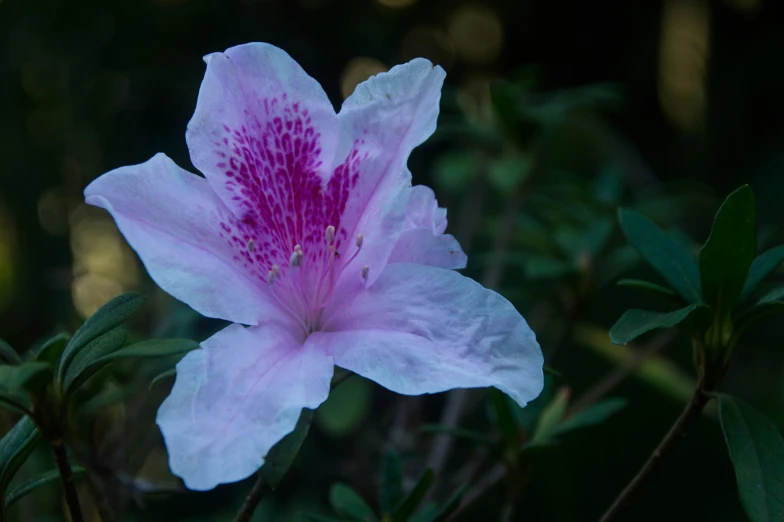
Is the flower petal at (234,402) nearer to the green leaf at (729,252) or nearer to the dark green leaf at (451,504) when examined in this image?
the dark green leaf at (451,504)

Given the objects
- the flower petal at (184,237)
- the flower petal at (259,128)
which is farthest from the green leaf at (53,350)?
the flower petal at (259,128)

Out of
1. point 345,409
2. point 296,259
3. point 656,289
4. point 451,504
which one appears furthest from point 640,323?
point 345,409

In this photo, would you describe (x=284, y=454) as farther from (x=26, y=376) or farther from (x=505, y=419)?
(x=505, y=419)

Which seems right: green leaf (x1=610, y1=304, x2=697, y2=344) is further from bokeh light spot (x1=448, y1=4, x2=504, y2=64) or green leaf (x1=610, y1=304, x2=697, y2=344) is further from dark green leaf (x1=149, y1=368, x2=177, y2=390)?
bokeh light spot (x1=448, y1=4, x2=504, y2=64)

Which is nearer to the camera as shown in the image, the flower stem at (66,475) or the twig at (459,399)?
the flower stem at (66,475)

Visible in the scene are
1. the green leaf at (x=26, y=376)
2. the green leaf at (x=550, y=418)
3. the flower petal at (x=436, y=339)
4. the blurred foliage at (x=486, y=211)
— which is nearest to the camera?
the green leaf at (x=26, y=376)

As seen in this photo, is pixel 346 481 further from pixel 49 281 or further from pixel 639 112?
pixel 639 112
